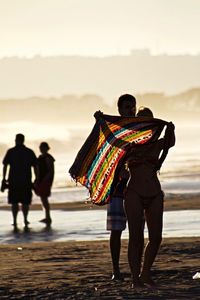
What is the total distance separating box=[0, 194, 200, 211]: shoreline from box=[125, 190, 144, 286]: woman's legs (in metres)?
13.2

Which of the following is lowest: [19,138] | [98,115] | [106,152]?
[106,152]

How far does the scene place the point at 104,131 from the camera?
12.5m

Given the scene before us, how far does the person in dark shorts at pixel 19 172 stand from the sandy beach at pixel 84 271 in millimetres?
3679

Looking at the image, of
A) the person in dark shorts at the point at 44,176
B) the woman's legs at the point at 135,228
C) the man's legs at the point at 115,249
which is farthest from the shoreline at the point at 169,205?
the woman's legs at the point at 135,228

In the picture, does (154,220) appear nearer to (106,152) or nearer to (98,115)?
(106,152)

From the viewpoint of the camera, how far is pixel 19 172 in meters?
21.6

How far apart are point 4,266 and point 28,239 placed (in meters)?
4.65

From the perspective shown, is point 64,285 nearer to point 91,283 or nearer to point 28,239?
point 91,283

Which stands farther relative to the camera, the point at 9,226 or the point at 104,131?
the point at 9,226

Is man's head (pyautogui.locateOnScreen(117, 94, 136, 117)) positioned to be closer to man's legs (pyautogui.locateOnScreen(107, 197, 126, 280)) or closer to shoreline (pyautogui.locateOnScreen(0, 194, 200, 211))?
man's legs (pyautogui.locateOnScreen(107, 197, 126, 280))

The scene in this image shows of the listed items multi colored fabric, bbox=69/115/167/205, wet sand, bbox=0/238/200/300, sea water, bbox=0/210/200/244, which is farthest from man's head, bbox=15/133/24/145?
multi colored fabric, bbox=69/115/167/205

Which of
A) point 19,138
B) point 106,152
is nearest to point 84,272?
point 106,152

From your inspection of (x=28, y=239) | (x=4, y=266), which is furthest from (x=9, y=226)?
(x=4, y=266)

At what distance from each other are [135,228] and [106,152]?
100cm
